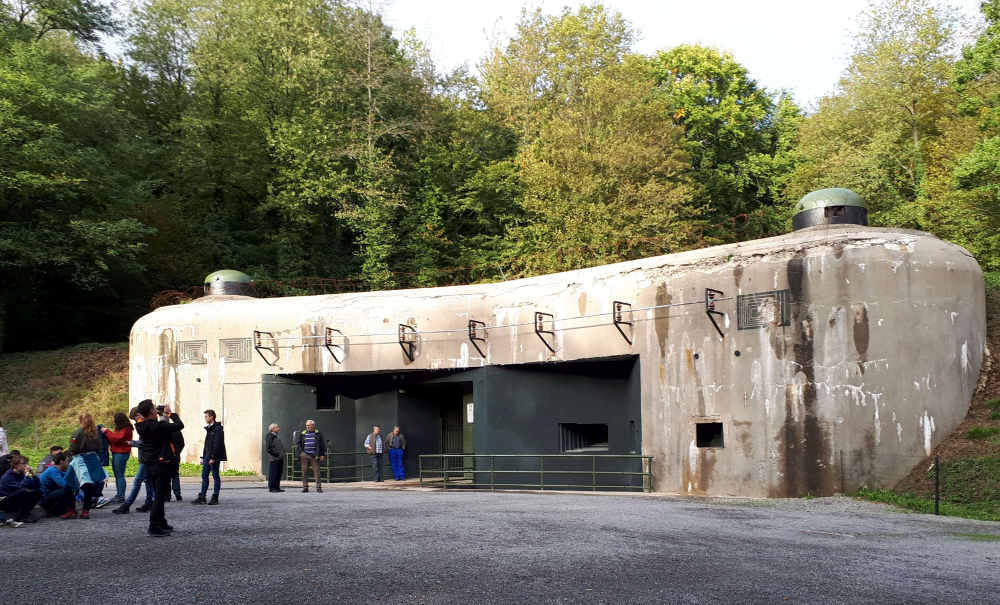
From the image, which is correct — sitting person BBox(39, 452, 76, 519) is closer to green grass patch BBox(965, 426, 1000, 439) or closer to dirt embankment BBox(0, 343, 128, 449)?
green grass patch BBox(965, 426, 1000, 439)

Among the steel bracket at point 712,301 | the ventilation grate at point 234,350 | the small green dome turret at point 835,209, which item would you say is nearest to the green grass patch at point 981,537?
the steel bracket at point 712,301

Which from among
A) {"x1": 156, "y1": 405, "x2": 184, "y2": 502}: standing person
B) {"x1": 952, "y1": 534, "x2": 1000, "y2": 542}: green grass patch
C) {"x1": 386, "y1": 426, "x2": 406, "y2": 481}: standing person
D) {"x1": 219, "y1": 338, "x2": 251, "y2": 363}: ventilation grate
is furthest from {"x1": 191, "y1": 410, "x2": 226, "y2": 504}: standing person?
{"x1": 952, "y1": 534, "x2": 1000, "y2": 542}: green grass patch

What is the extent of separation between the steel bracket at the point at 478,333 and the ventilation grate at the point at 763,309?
6.79 metres

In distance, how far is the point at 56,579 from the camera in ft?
27.5

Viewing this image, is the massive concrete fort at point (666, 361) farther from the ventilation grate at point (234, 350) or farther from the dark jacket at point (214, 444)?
the dark jacket at point (214, 444)

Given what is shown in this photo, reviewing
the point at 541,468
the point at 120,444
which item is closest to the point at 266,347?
the point at 541,468

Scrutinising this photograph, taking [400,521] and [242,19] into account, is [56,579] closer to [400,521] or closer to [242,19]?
[400,521]

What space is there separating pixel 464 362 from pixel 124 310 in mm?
22213

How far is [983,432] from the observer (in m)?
16.6

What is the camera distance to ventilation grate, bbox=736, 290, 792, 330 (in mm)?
17250

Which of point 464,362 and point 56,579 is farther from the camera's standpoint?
point 464,362

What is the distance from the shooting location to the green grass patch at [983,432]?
16562mm

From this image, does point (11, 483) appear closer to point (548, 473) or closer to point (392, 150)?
point (548, 473)

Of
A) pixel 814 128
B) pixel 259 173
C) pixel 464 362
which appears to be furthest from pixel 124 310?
pixel 814 128
